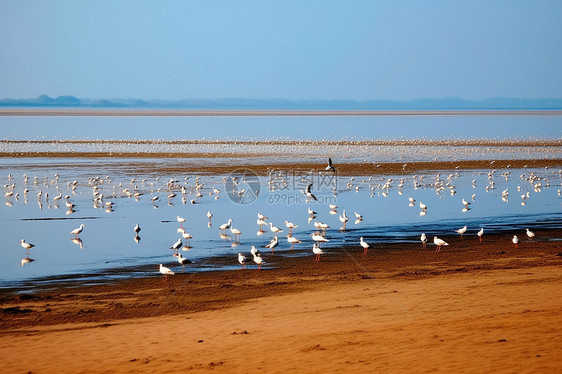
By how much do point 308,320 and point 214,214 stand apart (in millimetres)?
12609

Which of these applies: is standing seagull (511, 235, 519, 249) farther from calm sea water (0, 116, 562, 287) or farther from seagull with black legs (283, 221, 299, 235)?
seagull with black legs (283, 221, 299, 235)

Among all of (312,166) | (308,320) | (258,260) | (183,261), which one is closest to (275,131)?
(312,166)

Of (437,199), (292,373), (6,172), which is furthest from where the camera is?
(6,172)

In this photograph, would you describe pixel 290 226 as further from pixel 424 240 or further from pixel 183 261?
pixel 183 261

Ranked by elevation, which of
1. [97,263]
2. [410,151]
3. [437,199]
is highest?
[410,151]

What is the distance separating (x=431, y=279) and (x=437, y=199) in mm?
13883

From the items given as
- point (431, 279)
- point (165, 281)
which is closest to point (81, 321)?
point (165, 281)

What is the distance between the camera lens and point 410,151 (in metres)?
51.8

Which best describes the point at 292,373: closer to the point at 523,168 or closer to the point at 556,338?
the point at 556,338

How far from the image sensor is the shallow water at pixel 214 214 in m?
16.6

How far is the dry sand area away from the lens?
30.0ft

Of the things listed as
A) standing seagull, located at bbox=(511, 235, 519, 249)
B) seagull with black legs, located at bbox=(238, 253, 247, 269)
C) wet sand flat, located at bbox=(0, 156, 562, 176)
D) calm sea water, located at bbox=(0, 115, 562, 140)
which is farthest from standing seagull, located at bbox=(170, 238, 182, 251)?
calm sea water, located at bbox=(0, 115, 562, 140)

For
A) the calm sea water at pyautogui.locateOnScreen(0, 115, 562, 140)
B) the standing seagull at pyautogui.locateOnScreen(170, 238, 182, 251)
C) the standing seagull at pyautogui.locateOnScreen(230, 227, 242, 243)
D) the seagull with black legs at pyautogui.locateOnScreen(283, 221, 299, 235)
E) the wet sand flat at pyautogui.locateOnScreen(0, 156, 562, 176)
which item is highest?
the calm sea water at pyautogui.locateOnScreen(0, 115, 562, 140)

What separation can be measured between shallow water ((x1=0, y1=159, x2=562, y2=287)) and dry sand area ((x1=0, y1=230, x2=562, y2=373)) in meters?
2.16
